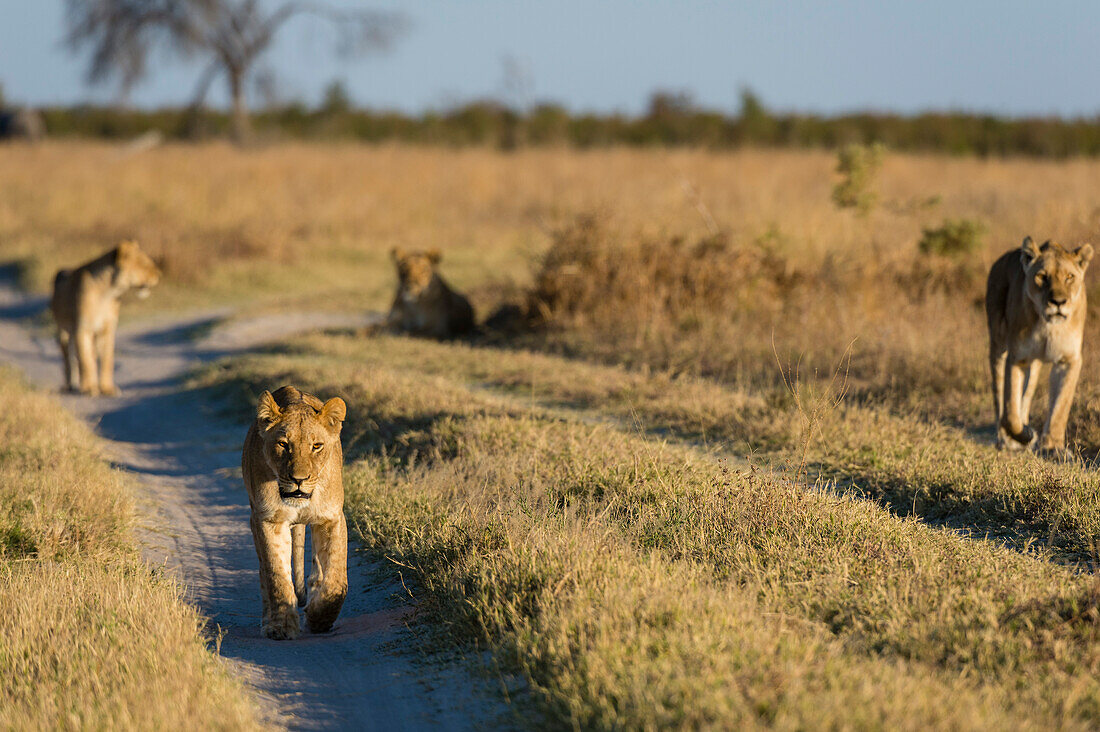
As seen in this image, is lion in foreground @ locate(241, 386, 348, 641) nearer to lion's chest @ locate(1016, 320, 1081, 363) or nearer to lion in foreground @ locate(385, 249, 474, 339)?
lion's chest @ locate(1016, 320, 1081, 363)

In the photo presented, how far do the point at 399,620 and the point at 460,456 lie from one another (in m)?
2.10

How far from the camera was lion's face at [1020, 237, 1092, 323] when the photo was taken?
22.4 feet

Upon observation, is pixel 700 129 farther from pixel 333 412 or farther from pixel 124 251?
pixel 333 412

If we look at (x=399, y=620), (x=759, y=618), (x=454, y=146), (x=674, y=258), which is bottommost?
(x=399, y=620)

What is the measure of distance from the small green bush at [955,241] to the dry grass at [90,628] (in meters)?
9.71

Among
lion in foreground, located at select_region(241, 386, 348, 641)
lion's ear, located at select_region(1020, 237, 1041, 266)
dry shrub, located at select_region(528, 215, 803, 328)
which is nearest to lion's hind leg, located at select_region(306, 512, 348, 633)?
lion in foreground, located at select_region(241, 386, 348, 641)

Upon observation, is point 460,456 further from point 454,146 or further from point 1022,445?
point 454,146

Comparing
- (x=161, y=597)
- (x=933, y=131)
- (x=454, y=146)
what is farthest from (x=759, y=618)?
(x=933, y=131)

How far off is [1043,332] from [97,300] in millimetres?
8569

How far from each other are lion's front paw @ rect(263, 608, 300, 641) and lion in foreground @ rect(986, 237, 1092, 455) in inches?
189

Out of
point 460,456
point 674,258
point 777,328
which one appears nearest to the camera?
point 460,456

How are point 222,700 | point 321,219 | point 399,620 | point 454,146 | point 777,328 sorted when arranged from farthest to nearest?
point 454,146 < point 321,219 < point 777,328 < point 399,620 < point 222,700

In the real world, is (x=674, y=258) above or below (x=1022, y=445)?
above

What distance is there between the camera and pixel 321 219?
78.8 feet
